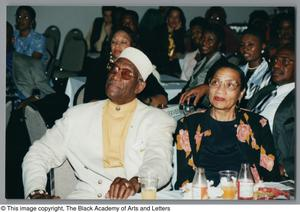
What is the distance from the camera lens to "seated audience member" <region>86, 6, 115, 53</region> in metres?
4.07

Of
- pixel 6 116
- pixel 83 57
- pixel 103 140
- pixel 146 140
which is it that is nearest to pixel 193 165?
pixel 146 140

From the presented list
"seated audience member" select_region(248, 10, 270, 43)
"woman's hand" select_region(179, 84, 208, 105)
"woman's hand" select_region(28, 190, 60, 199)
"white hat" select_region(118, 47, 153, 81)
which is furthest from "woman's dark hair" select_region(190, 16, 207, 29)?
"woman's hand" select_region(28, 190, 60, 199)

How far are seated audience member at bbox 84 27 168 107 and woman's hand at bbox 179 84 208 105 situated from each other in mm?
154

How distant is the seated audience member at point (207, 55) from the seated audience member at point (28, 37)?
1.13 meters

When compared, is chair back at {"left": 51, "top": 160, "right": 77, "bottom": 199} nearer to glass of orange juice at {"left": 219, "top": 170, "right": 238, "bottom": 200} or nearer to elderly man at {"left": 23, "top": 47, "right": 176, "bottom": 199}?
elderly man at {"left": 23, "top": 47, "right": 176, "bottom": 199}

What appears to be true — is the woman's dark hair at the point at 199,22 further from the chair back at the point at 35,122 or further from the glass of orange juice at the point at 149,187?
the glass of orange juice at the point at 149,187

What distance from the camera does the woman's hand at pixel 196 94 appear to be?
3588mm

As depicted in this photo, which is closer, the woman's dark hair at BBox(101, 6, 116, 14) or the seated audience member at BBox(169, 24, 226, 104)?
the woman's dark hair at BBox(101, 6, 116, 14)

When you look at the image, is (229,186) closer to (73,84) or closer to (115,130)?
(115,130)

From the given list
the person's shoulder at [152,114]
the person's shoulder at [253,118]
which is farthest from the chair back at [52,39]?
the person's shoulder at [253,118]

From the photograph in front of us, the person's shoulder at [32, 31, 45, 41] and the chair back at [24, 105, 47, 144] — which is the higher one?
the person's shoulder at [32, 31, 45, 41]

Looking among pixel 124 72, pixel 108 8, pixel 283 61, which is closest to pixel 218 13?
pixel 283 61

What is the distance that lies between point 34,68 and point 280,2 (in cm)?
179

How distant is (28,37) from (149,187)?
6.45ft
